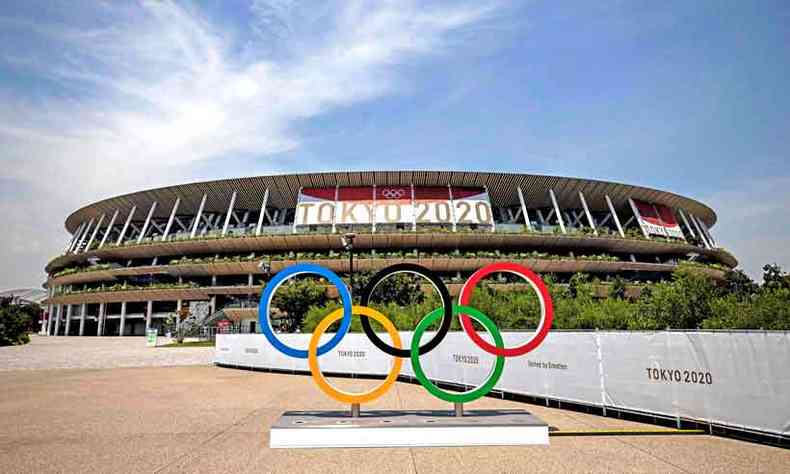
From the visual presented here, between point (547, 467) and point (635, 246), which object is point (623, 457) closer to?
point (547, 467)

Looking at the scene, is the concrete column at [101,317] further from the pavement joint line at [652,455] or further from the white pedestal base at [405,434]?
the pavement joint line at [652,455]

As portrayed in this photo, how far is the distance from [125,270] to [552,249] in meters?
46.6

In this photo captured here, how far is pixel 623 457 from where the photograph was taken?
6895mm

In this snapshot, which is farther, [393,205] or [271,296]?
→ [393,205]

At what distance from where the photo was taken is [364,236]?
45844 mm

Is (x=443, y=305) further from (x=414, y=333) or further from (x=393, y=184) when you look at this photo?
(x=393, y=184)

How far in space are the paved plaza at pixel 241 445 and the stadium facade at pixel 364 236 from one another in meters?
31.7

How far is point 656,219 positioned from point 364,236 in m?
33.8

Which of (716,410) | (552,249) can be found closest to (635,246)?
(552,249)

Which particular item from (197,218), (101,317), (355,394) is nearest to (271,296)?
(355,394)

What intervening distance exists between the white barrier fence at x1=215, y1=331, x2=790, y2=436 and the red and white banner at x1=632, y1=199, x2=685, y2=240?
4556cm

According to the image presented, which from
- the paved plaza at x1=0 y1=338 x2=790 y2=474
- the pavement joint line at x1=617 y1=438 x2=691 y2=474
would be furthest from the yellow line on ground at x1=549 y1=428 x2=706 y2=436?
the pavement joint line at x1=617 y1=438 x2=691 y2=474

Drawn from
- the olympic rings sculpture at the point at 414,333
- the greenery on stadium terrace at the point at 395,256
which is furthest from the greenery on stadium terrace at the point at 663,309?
the greenery on stadium terrace at the point at 395,256

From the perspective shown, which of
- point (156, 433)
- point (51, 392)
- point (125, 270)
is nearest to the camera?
point (156, 433)
